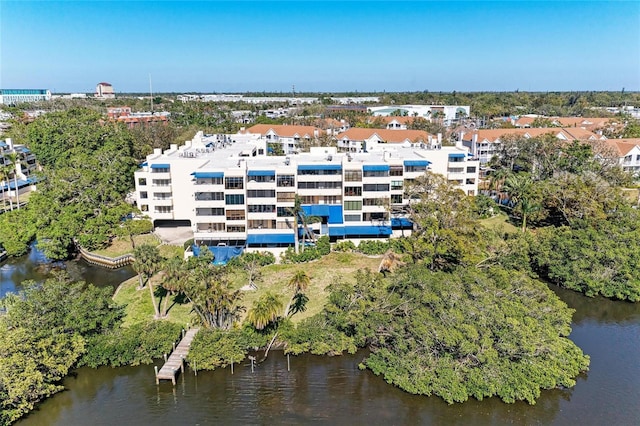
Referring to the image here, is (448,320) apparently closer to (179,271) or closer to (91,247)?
(179,271)

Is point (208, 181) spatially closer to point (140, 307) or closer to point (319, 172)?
point (319, 172)

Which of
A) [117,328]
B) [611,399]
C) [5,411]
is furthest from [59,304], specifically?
[611,399]

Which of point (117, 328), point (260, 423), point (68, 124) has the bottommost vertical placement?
point (260, 423)

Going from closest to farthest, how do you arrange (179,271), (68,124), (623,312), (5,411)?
(5,411), (179,271), (623,312), (68,124)

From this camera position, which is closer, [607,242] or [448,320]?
[448,320]

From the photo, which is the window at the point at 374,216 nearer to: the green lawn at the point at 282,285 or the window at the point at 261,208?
the green lawn at the point at 282,285

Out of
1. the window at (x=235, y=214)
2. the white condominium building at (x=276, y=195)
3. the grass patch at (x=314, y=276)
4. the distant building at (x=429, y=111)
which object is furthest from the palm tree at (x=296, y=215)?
the distant building at (x=429, y=111)

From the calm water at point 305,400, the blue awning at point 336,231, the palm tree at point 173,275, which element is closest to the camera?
the calm water at point 305,400
